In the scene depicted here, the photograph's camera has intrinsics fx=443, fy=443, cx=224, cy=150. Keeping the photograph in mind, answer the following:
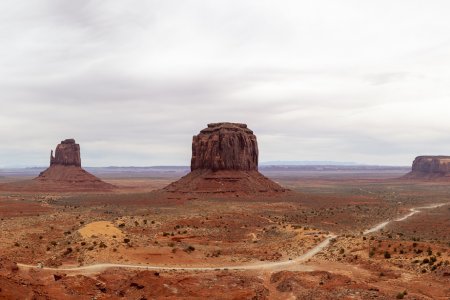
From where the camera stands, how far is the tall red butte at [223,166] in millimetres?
104375

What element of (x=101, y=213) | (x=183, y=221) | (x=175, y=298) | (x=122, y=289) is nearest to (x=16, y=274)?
(x=122, y=289)

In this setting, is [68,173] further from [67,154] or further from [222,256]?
[222,256]

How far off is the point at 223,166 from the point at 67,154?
6942 cm

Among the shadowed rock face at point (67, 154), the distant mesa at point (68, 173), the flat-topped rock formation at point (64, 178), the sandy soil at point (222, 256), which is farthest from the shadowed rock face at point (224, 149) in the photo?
the shadowed rock face at point (67, 154)

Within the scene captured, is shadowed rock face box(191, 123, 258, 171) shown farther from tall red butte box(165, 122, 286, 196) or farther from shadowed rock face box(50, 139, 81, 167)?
shadowed rock face box(50, 139, 81, 167)

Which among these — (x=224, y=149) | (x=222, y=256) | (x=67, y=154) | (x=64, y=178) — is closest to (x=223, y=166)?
(x=224, y=149)

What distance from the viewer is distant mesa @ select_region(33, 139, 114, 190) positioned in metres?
143

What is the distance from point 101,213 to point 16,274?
3837cm

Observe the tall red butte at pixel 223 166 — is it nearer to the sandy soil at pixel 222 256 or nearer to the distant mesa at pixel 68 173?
the sandy soil at pixel 222 256

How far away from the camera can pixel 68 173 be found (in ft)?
488

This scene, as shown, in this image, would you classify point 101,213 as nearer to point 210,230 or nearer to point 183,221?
point 183,221

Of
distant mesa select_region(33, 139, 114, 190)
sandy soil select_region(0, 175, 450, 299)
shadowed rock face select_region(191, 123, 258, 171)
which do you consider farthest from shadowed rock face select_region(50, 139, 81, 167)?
sandy soil select_region(0, 175, 450, 299)

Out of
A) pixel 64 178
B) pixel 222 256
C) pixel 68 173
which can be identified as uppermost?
pixel 68 173

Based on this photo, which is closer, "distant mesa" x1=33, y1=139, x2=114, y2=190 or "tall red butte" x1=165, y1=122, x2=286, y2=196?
"tall red butte" x1=165, y1=122, x2=286, y2=196
